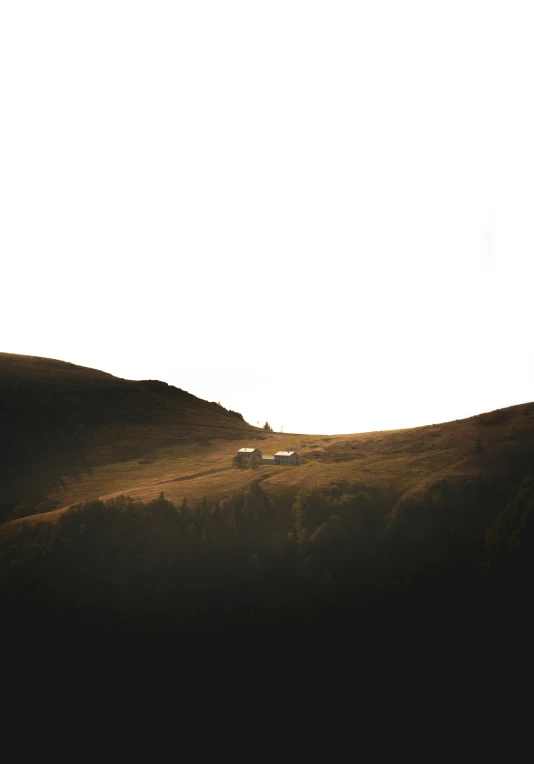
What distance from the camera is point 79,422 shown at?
12525 centimetres

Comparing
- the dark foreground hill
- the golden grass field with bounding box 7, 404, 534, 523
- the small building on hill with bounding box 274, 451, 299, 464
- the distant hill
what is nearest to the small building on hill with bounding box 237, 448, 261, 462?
the golden grass field with bounding box 7, 404, 534, 523

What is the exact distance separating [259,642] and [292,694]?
6.99 metres

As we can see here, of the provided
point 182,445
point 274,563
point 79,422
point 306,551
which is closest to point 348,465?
point 306,551

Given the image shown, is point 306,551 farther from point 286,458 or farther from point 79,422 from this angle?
point 79,422

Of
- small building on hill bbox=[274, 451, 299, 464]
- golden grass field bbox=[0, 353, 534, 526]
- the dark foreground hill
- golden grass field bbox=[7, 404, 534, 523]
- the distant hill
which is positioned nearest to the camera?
the dark foreground hill

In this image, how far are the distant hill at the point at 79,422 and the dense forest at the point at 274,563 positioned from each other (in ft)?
89.9

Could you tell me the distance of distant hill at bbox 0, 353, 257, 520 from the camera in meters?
109

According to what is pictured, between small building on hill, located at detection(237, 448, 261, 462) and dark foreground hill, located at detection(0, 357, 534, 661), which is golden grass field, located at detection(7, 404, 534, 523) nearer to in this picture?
dark foreground hill, located at detection(0, 357, 534, 661)

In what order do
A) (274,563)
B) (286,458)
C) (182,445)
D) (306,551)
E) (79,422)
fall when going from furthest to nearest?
1. (79,422)
2. (182,445)
3. (286,458)
4. (274,563)
5. (306,551)

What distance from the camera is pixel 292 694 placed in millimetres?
63375

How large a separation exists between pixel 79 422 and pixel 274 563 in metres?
74.2

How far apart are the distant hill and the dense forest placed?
27.4 metres

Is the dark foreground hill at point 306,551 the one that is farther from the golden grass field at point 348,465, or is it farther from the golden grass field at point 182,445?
the golden grass field at point 182,445

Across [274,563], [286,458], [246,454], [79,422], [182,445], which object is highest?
[79,422]
